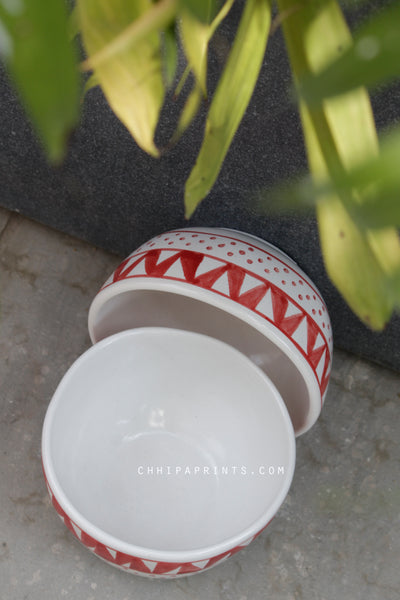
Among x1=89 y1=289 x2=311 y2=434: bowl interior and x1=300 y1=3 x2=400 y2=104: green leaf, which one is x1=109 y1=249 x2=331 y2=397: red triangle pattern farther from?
x1=300 y1=3 x2=400 y2=104: green leaf

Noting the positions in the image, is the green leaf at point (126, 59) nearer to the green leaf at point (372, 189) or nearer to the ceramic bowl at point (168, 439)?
the green leaf at point (372, 189)

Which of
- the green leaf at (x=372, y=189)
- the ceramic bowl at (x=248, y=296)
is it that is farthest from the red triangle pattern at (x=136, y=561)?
the green leaf at (x=372, y=189)

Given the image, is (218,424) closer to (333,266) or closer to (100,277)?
(100,277)

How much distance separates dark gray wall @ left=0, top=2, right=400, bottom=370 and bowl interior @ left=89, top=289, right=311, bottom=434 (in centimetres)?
8

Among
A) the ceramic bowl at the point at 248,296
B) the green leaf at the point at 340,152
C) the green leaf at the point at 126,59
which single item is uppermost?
the green leaf at the point at 126,59

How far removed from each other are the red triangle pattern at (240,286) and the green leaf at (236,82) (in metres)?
0.20

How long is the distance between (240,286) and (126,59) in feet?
0.87

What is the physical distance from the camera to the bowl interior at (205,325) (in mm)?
688

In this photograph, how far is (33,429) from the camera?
74 cm

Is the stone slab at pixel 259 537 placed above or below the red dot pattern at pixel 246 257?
below

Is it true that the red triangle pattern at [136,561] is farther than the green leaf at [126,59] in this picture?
Yes

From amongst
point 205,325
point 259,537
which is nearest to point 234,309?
point 205,325

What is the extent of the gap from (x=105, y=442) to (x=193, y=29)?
45 centimetres

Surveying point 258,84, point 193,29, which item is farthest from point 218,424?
point 193,29
